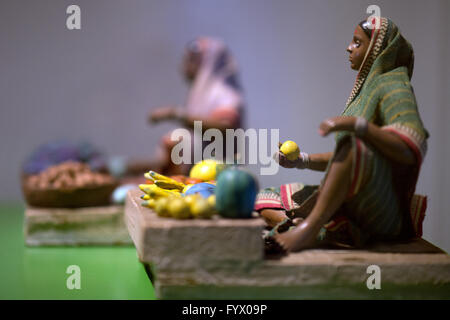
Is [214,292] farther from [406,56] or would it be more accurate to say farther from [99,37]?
[99,37]

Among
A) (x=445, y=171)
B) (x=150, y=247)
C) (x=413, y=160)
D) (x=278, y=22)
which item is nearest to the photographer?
(x=150, y=247)

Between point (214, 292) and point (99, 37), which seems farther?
point (99, 37)

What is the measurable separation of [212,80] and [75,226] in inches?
70.5

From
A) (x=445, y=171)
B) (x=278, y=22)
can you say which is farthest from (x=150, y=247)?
(x=278, y=22)

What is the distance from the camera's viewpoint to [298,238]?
216 centimetres

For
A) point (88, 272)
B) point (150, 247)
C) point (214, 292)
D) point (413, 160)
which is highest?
point (413, 160)

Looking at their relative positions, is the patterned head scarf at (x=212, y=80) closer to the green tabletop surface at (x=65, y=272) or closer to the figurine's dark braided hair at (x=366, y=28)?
the green tabletop surface at (x=65, y=272)

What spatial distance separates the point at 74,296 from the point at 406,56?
183 centimetres

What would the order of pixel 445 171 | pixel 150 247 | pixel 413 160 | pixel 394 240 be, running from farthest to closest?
1. pixel 445 171
2. pixel 394 240
3. pixel 413 160
4. pixel 150 247

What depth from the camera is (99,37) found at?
6.23 m

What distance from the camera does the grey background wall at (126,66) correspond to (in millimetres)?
5742

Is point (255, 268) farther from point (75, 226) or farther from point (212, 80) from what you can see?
point (212, 80)

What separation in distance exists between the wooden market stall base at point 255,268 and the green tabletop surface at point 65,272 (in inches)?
23.7

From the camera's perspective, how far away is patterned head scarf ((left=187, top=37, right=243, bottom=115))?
14.9 feet
